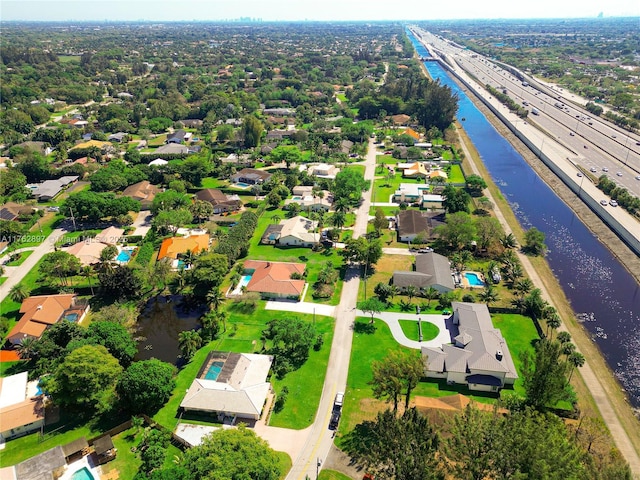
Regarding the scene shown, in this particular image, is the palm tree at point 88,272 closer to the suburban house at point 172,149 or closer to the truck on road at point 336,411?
the truck on road at point 336,411

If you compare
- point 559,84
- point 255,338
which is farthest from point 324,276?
Answer: point 559,84

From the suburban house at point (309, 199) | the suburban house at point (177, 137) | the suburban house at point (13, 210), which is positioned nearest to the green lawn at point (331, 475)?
the suburban house at point (309, 199)

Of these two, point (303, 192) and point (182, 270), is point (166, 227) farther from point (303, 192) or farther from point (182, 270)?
point (303, 192)

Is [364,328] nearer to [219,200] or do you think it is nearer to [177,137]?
[219,200]

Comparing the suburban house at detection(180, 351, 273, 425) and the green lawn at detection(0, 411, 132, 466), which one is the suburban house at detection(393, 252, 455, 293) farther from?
the green lawn at detection(0, 411, 132, 466)

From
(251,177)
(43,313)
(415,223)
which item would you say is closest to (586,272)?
(415,223)

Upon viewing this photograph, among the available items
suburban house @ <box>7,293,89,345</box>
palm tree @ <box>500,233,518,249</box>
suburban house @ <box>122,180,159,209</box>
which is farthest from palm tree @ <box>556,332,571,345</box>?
suburban house @ <box>122,180,159,209</box>

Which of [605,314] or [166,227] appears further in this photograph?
[166,227]
